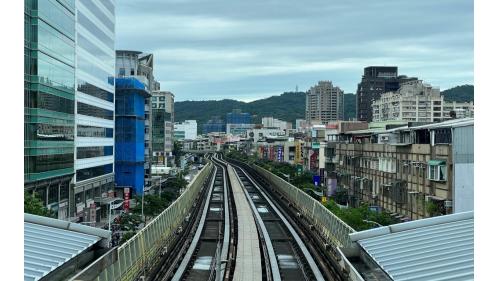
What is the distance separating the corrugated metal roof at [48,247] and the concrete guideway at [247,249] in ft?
44.6

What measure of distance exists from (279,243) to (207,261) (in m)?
8.06

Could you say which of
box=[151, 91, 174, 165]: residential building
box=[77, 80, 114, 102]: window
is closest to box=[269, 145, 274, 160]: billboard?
box=[151, 91, 174, 165]: residential building

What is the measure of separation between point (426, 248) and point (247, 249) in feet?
81.6

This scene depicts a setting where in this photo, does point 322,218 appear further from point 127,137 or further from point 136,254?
point 127,137

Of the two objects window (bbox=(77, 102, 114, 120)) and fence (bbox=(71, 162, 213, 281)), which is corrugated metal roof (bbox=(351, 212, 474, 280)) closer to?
fence (bbox=(71, 162, 213, 281))

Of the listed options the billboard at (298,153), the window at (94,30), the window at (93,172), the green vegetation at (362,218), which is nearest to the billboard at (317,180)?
the window at (93,172)

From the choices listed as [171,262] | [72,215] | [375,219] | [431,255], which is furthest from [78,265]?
[72,215]

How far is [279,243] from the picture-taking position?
132 ft

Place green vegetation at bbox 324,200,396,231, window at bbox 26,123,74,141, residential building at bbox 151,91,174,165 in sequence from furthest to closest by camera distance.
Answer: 1. residential building at bbox 151,91,174,165
2. window at bbox 26,123,74,141
3. green vegetation at bbox 324,200,396,231

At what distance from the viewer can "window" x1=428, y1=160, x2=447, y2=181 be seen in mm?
36469

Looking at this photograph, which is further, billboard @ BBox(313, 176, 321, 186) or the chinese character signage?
the chinese character signage

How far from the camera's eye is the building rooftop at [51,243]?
1108cm

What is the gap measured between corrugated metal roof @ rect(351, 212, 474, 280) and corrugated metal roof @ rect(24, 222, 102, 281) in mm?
6458

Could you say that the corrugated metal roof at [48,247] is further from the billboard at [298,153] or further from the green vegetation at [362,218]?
the billboard at [298,153]
